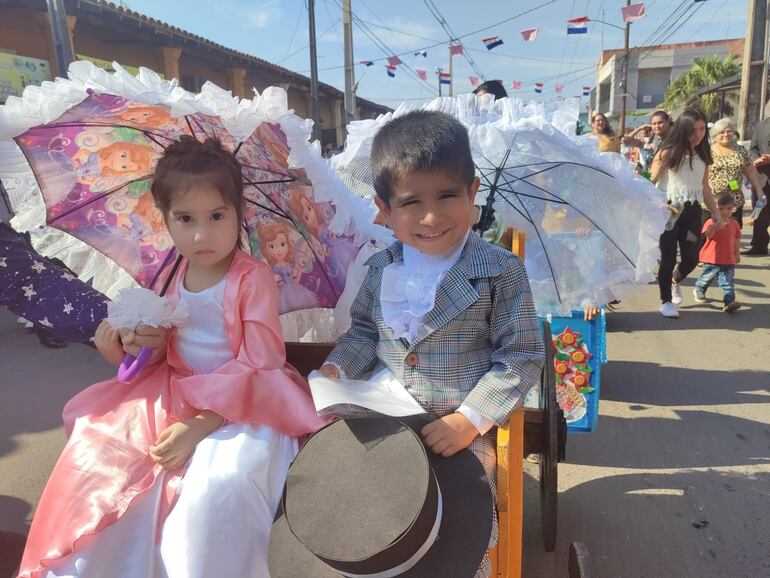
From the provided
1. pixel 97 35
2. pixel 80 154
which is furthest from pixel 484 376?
pixel 97 35

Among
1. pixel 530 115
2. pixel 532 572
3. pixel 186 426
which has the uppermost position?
pixel 530 115

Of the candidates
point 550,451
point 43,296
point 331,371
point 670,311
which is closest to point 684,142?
point 670,311

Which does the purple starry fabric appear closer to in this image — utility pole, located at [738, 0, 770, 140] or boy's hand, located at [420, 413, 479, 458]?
boy's hand, located at [420, 413, 479, 458]

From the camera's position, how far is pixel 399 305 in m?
1.66

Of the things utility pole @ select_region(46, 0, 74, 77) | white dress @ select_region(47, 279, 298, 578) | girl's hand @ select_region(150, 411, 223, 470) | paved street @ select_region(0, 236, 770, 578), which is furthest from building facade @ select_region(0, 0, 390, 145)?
white dress @ select_region(47, 279, 298, 578)

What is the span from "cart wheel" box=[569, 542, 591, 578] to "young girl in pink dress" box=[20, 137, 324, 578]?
0.92m

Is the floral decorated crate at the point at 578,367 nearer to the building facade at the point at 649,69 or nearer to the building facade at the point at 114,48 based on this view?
the building facade at the point at 114,48

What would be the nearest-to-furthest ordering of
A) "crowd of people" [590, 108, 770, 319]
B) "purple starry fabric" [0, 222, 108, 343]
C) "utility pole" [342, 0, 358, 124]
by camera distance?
"purple starry fabric" [0, 222, 108, 343], "crowd of people" [590, 108, 770, 319], "utility pole" [342, 0, 358, 124]

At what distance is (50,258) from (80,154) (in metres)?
0.59

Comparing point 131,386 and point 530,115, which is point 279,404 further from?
point 530,115

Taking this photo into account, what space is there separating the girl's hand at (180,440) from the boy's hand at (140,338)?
27cm

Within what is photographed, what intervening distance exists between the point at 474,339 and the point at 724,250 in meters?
4.48

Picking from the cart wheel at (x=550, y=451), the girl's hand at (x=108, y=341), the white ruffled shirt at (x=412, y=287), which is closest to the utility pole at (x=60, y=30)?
the girl's hand at (x=108, y=341)

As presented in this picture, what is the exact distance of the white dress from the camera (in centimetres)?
128
